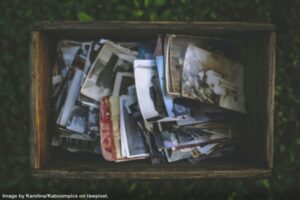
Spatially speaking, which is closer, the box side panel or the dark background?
the box side panel

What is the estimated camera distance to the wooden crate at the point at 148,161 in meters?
1.78

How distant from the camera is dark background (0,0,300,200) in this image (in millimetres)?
1922

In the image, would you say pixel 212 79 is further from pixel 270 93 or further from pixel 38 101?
pixel 38 101

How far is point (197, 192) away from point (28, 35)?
98 cm

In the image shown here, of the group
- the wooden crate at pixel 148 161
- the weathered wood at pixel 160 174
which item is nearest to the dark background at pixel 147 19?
the wooden crate at pixel 148 161

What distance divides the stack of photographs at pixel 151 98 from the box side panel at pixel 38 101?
15 centimetres

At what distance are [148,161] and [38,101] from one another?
0.52 metres

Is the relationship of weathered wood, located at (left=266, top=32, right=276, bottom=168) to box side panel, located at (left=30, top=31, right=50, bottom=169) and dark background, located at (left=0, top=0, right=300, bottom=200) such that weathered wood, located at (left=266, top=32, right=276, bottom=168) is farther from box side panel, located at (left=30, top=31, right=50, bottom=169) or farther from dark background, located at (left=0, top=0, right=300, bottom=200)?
box side panel, located at (left=30, top=31, right=50, bottom=169)

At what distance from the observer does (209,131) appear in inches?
79.6

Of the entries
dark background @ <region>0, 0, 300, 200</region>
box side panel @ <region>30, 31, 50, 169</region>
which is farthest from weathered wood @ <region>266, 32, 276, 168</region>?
box side panel @ <region>30, 31, 50, 169</region>

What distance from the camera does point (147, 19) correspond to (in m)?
1.93

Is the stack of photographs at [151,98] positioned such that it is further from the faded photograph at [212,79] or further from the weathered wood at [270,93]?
the weathered wood at [270,93]

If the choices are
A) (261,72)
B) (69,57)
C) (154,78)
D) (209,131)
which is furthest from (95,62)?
(261,72)

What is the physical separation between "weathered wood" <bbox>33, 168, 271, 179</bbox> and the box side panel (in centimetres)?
8
